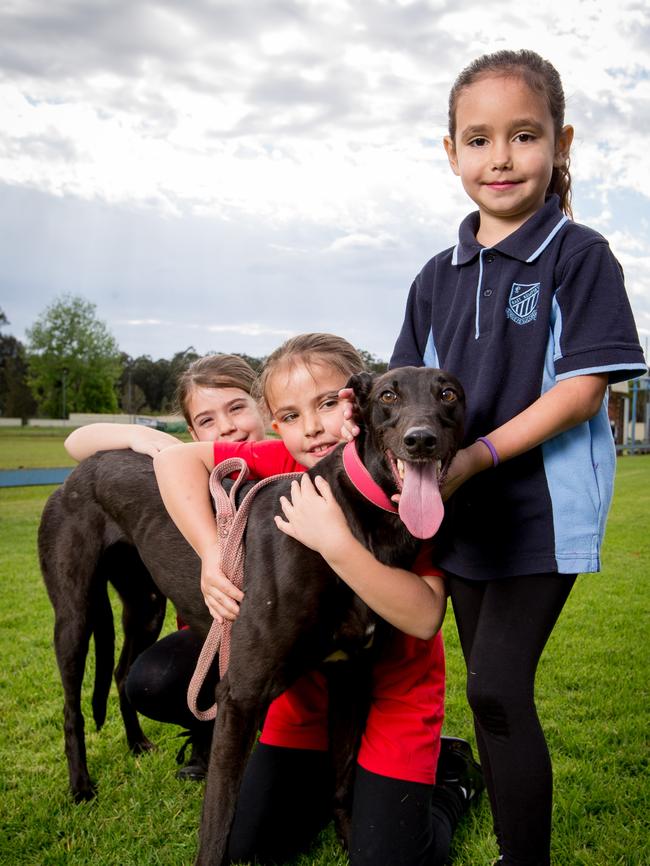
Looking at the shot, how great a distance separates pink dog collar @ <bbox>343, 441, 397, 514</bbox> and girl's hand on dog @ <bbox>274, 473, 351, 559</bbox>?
0.29 ft

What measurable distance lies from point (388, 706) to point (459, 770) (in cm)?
52

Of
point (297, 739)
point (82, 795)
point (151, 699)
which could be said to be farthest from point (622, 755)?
point (82, 795)

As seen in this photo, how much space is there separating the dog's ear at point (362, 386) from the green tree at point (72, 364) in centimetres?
5407

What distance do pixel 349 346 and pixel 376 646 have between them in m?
1.25

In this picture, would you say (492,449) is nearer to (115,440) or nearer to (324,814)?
(324,814)

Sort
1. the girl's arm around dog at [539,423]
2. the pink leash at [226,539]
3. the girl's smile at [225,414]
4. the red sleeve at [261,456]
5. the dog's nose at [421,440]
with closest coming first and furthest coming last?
the dog's nose at [421,440] → the girl's arm around dog at [539,423] → the pink leash at [226,539] → the red sleeve at [261,456] → the girl's smile at [225,414]

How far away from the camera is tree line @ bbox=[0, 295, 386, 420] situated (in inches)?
2111

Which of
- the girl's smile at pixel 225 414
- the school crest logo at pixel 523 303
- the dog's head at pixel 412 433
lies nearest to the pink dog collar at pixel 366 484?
the dog's head at pixel 412 433

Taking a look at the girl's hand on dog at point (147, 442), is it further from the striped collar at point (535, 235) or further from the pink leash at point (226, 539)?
the striped collar at point (535, 235)

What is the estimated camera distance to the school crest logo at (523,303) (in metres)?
2.26

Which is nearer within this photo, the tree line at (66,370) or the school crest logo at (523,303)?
the school crest logo at (523,303)

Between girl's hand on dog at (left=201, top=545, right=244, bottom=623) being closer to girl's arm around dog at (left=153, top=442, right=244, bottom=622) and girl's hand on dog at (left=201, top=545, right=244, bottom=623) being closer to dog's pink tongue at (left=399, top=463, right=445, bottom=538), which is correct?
girl's arm around dog at (left=153, top=442, right=244, bottom=622)

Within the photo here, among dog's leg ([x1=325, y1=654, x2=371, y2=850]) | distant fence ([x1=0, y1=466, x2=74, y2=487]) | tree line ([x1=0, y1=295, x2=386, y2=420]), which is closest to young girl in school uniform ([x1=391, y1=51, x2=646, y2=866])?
dog's leg ([x1=325, y1=654, x2=371, y2=850])

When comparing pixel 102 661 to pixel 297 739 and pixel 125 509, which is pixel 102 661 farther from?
pixel 297 739
